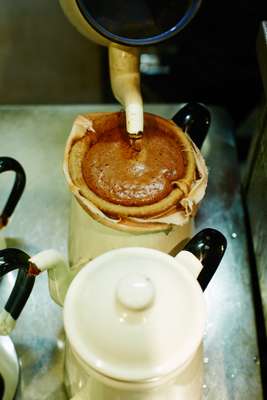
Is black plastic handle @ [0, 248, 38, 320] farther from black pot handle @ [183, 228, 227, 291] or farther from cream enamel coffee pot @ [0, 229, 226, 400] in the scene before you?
black pot handle @ [183, 228, 227, 291]

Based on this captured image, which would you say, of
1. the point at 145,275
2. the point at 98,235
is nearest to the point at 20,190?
the point at 98,235

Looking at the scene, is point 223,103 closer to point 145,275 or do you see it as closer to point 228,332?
point 228,332

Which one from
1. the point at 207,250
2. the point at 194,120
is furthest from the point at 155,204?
the point at 194,120

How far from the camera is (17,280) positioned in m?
0.69

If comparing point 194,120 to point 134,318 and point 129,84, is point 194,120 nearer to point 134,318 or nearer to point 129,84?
point 129,84

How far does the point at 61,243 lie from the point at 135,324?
1.41 feet

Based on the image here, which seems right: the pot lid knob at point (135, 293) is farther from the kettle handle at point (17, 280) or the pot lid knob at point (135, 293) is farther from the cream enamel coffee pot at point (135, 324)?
the kettle handle at point (17, 280)

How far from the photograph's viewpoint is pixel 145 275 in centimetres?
59

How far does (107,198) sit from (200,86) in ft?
3.49

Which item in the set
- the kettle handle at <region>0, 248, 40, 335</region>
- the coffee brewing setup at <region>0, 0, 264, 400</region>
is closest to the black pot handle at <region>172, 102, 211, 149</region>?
the coffee brewing setup at <region>0, 0, 264, 400</region>

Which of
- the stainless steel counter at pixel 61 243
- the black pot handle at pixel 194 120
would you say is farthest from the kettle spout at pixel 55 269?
the black pot handle at pixel 194 120

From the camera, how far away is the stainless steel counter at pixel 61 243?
818 mm

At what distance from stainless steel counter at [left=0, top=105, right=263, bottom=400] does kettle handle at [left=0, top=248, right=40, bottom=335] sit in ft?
0.49

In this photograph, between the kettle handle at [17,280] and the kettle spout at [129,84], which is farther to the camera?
the kettle spout at [129,84]
